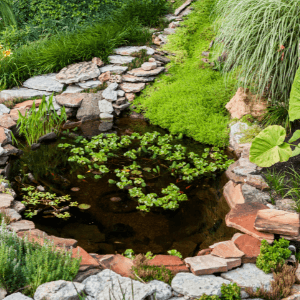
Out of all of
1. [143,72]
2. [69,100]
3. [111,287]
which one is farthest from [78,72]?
[111,287]

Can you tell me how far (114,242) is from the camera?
137 inches

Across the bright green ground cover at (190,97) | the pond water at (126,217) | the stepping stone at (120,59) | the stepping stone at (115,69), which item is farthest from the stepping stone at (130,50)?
the pond water at (126,217)

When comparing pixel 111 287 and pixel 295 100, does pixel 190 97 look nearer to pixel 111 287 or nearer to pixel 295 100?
pixel 295 100

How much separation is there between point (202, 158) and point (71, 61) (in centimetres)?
346

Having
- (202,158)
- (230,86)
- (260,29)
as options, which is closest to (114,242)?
(202,158)

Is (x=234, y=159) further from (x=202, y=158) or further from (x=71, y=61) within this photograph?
(x=71, y=61)

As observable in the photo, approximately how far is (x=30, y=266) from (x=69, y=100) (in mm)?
4082

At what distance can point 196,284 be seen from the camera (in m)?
2.67

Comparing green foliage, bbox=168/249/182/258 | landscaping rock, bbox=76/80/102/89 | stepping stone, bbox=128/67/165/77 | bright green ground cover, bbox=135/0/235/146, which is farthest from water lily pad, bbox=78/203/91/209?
stepping stone, bbox=128/67/165/77

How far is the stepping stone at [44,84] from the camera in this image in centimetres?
647

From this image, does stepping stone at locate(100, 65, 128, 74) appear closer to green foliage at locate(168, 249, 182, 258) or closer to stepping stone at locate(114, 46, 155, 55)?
stepping stone at locate(114, 46, 155, 55)

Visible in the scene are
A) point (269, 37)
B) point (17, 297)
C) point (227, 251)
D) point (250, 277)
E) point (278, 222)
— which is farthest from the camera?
point (269, 37)

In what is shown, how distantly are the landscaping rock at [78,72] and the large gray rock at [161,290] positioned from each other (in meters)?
4.73

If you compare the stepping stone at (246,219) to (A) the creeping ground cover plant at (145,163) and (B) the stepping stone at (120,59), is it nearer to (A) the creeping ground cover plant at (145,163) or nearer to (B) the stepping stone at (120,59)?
(A) the creeping ground cover plant at (145,163)
